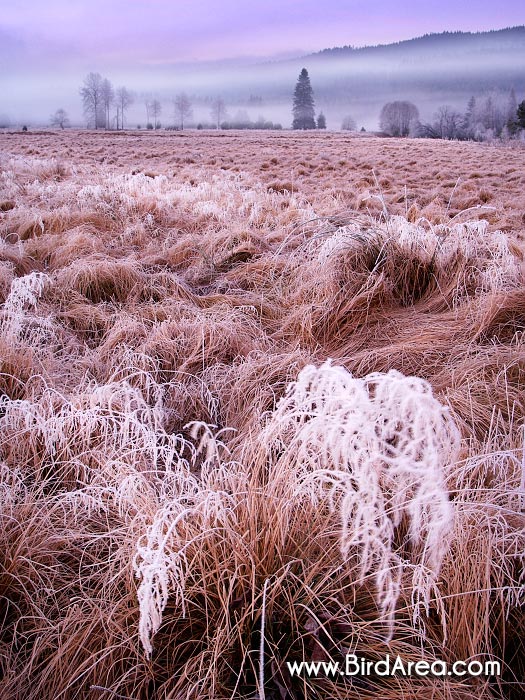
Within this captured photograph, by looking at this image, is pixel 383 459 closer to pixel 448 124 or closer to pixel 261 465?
pixel 261 465

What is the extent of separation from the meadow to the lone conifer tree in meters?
83.9

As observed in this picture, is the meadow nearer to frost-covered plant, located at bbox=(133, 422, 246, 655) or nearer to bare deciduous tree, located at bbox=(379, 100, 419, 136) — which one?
frost-covered plant, located at bbox=(133, 422, 246, 655)

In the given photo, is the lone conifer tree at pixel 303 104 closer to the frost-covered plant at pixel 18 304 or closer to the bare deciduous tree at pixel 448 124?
the bare deciduous tree at pixel 448 124

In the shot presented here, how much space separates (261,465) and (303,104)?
89713 millimetres

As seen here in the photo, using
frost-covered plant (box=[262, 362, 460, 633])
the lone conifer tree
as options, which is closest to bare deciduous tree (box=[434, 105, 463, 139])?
the lone conifer tree

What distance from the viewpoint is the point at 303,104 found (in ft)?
264

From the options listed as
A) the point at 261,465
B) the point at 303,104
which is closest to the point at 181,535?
the point at 261,465

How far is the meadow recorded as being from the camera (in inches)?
40.6

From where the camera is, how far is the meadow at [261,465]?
1.03 m

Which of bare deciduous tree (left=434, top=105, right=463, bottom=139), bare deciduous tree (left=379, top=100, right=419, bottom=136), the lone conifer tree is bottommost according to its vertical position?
bare deciduous tree (left=434, top=105, right=463, bottom=139)

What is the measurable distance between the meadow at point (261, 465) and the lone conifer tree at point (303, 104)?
83862mm

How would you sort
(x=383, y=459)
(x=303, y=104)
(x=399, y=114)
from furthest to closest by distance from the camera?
1. (x=303, y=104)
2. (x=399, y=114)
3. (x=383, y=459)

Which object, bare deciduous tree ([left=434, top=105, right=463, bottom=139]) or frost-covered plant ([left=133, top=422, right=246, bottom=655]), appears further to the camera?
bare deciduous tree ([left=434, top=105, right=463, bottom=139])

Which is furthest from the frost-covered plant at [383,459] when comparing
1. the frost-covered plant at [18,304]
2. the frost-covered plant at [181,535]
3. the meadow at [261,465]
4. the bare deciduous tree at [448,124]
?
the bare deciduous tree at [448,124]
